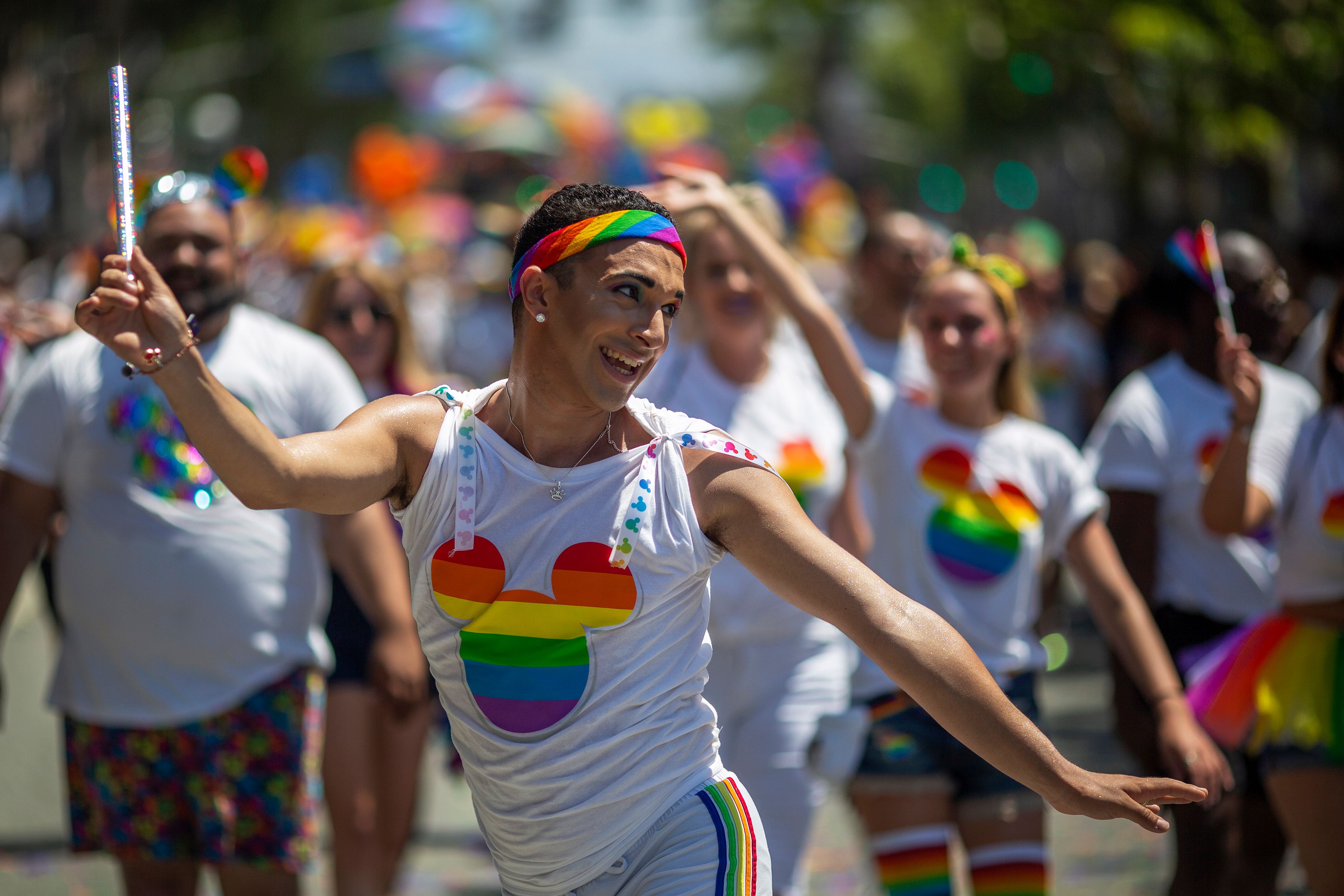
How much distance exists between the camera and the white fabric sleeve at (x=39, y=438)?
410cm

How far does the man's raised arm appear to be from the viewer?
243 centimetres

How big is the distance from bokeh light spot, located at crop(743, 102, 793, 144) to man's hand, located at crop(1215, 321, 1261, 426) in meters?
44.5

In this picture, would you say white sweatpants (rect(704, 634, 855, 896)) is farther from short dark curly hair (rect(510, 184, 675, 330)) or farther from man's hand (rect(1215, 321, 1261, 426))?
short dark curly hair (rect(510, 184, 675, 330))

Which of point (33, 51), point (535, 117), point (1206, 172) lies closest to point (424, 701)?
point (1206, 172)

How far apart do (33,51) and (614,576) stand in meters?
29.2

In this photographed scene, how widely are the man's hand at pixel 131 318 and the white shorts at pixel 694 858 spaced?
1163 millimetres

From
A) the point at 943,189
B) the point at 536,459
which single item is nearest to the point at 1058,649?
the point at 536,459

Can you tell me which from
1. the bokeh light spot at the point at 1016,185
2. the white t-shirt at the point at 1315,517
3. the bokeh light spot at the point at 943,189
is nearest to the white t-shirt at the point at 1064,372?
the white t-shirt at the point at 1315,517

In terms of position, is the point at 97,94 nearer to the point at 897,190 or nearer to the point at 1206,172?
the point at 1206,172

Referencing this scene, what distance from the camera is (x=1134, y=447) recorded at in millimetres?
5078

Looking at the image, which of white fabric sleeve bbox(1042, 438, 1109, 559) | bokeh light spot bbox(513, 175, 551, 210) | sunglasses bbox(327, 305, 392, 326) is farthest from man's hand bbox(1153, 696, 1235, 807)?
bokeh light spot bbox(513, 175, 551, 210)

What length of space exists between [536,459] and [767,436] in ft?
6.62

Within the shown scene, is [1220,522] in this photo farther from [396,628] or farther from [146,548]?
[146,548]

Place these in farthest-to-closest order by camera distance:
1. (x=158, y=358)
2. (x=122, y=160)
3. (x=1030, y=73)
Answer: (x=1030, y=73) < (x=122, y=160) < (x=158, y=358)
